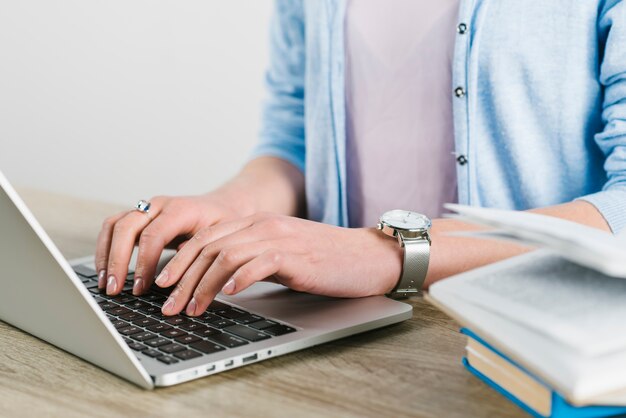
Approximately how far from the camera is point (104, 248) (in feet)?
3.28

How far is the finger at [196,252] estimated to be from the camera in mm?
871

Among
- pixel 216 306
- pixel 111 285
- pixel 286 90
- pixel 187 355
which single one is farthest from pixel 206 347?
pixel 286 90

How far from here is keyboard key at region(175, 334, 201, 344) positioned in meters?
0.75

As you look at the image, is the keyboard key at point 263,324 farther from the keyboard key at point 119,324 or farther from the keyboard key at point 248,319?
the keyboard key at point 119,324

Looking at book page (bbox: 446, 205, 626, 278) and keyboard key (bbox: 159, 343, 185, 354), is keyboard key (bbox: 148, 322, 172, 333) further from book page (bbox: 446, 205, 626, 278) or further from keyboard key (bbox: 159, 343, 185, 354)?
book page (bbox: 446, 205, 626, 278)

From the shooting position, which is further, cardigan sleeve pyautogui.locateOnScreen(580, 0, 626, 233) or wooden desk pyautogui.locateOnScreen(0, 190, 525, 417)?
cardigan sleeve pyautogui.locateOnScreen(580, 0, 626, 233)

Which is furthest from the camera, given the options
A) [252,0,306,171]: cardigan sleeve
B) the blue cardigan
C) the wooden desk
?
[252,0,306,171]: cardigan sleeve

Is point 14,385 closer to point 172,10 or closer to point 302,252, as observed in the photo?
point 302,252

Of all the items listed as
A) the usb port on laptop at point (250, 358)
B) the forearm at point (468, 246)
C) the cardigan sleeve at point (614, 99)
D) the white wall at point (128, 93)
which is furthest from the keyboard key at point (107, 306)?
the white wall at point (128, 93)

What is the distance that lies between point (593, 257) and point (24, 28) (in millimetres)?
3547

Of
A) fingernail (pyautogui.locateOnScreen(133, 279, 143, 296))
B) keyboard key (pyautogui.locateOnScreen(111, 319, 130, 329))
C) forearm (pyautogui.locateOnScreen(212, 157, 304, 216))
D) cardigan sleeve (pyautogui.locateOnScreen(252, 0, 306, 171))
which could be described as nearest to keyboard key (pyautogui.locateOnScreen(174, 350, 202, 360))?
keyboard key (pyautogui.locateOnScreen(111, 319, 130, 329))

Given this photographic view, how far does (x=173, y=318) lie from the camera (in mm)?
818

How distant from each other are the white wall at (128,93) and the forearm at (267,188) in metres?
2.01

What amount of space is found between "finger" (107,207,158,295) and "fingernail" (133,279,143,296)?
0.02 meters
